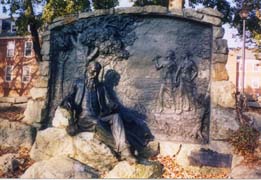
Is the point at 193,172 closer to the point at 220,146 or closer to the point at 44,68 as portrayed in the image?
the point at 220,146

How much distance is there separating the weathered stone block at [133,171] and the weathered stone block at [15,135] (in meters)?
2.08

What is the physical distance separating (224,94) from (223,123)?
48cm

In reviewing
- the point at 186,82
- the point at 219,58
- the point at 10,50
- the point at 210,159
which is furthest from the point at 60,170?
the point at 10,50

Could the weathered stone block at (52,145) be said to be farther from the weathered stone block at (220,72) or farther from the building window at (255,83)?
the building window at (255,83)

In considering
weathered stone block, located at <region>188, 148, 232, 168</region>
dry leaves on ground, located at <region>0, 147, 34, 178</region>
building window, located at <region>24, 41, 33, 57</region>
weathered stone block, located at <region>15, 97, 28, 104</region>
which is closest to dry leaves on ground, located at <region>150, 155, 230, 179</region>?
weathered stone block, located at <region>188, 148, 232, 168</region>

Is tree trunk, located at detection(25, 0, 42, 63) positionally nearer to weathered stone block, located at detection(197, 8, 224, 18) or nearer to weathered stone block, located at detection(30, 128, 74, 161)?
weathered stone block, located at detection(30, 128, 74, 161)

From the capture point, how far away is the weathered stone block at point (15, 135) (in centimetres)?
642

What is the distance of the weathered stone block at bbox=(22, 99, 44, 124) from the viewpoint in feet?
22.7

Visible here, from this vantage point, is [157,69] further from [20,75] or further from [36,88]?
[20,75]

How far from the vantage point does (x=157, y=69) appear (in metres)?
6.30

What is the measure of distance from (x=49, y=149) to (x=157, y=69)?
230 cm

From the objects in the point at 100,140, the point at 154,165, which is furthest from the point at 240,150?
the point at 100,140

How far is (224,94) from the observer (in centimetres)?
593

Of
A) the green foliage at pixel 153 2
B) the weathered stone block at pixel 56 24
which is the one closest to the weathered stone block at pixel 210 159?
the weathered stone block at pixel 56 24
